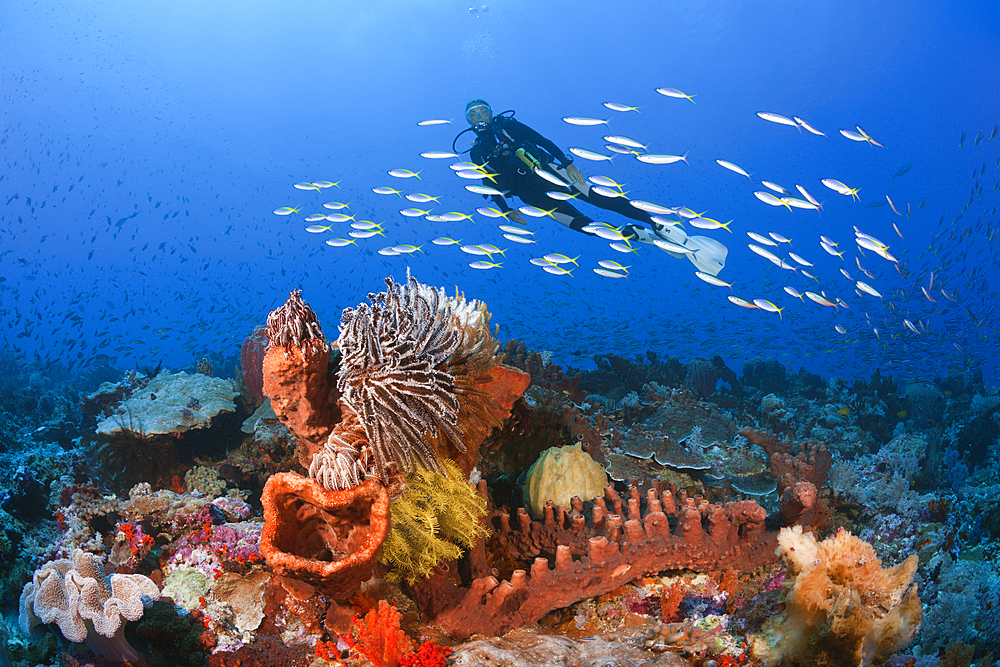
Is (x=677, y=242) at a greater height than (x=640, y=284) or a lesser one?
lesser

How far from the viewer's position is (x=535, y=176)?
38.9 ft

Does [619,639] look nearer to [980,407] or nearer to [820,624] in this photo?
[820,624]

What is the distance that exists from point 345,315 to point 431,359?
0.58 meters

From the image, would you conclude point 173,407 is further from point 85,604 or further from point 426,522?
point 426,522

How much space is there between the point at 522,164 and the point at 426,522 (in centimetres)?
1064

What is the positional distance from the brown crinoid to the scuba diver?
8.35 metres

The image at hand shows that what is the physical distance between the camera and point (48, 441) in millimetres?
8383

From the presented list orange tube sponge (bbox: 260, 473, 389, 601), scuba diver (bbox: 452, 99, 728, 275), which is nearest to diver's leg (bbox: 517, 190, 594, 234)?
scuba diver (bbox: 452, 99, 728, 275)

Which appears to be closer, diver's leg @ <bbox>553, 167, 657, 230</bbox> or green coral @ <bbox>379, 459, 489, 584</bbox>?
green coral @ <bbox>379, 459, 489, 584</bbox>

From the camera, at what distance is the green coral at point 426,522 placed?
2689mm

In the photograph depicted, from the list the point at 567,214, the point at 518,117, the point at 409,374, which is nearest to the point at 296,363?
the point at 409,374

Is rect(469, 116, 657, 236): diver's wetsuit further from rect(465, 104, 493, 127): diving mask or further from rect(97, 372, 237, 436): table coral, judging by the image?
rect(97, 372, 237, 436): table coral

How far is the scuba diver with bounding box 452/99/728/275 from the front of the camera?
10891 mm

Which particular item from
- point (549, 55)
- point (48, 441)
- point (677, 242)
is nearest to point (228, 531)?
point (48, 441)
